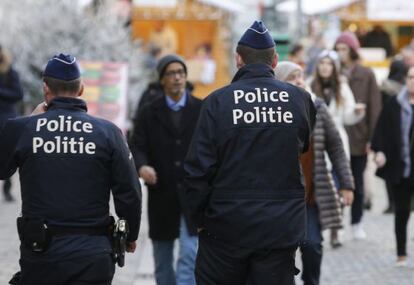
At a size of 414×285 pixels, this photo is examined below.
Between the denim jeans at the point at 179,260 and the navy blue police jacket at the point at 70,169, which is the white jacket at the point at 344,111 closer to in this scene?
the denim jeans at the point at 179,260

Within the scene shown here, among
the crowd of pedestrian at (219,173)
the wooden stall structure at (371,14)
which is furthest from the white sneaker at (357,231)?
the wooden stall structure at (371,14)

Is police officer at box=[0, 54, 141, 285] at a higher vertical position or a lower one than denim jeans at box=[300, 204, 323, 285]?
higher

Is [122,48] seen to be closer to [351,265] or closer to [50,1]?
[50,1]

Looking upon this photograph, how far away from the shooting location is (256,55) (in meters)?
6.97

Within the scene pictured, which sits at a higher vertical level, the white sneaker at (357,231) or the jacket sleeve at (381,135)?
the jacket sleeve at (381,135)

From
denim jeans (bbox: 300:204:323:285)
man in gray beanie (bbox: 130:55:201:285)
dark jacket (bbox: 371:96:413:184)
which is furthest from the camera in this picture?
dark jacket (bbox: 371:96:413:184)

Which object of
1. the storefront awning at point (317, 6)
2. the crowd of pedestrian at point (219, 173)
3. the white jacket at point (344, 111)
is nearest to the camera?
the crowd of pedestrian at point (219, 173)

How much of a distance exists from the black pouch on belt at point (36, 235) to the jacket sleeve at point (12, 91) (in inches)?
351

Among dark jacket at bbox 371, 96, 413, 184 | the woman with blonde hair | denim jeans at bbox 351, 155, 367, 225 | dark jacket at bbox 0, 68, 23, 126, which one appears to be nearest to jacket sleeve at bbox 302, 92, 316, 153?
the woman with blonde hair

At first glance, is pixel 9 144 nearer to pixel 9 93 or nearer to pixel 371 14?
pixel 9 93

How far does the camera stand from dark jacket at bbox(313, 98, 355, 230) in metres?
9.18

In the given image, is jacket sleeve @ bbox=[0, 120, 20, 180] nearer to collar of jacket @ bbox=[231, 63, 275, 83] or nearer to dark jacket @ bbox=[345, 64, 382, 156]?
collar of jacket @ bbox=[231, 63, 275, 83]

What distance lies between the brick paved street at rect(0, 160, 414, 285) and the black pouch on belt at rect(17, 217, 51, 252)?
14.0ft

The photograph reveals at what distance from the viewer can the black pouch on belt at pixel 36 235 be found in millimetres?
6512
